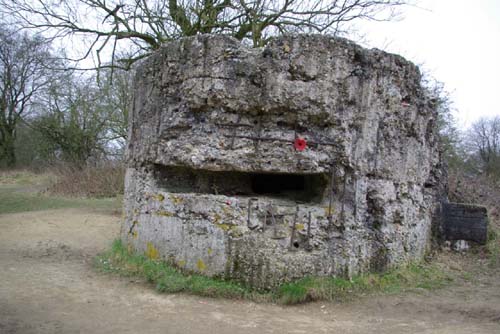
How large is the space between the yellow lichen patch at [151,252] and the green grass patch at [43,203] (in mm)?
6534

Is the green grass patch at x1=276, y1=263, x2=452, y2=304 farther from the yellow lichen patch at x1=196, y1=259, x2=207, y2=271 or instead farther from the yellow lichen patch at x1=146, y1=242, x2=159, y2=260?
the yellow lichen patch at x1=146, y1=242, x2=159, y2=260

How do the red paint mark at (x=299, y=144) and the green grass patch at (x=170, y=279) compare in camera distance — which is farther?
the red paint mark at (x=299, y=144)

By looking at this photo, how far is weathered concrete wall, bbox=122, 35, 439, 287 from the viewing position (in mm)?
4613

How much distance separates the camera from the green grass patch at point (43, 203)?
1178cm

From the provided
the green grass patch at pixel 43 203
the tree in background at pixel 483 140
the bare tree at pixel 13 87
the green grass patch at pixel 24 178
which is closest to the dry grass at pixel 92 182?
the green grass patch at pixel 43 203

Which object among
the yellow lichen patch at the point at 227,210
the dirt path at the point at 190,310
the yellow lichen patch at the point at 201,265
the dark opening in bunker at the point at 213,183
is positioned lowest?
the dirt path at the point at 190,310

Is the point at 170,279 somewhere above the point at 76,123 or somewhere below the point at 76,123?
below

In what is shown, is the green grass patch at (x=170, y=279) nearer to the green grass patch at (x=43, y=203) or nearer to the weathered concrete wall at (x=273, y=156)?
the weathered concrete wall at (x=273, y=156)

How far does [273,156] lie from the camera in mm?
4789

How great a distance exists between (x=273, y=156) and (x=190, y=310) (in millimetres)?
1777

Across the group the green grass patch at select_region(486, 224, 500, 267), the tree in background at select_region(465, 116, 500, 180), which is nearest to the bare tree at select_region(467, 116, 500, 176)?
the tree in background at select_region(465, 116, 500, 180)

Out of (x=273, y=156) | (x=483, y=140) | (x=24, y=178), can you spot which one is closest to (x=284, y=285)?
(x=273, y=156)

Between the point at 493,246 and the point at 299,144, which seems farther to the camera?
the point at 493,246

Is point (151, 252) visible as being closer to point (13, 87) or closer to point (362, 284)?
point (362, 284)
